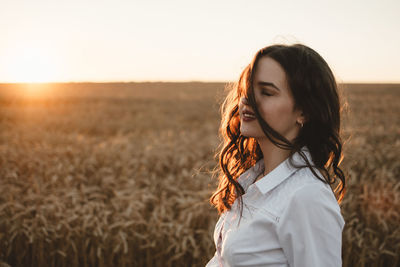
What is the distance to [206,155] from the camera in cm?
711

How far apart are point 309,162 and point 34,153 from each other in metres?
5.73

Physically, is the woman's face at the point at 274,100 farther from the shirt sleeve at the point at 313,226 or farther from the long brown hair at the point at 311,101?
the shirt sleeve at the point at 313,226

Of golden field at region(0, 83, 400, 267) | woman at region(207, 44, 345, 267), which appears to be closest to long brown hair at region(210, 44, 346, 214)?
woman at region(207, 44, 345, 267)

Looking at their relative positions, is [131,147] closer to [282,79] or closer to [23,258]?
[23,258]

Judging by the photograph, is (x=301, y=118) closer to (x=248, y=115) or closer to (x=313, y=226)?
(x=248, y=115)

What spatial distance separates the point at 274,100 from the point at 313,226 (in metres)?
0.59

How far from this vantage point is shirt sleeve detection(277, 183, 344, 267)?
48.2 inches

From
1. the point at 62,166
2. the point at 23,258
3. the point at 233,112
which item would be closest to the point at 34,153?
the point at 62,166

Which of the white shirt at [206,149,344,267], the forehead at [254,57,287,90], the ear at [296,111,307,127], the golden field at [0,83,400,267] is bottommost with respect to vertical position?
the golden field at [0,83,400,267]

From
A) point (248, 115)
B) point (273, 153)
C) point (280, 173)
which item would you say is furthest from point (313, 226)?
point (248, 115)

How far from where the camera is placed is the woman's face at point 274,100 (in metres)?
1.45

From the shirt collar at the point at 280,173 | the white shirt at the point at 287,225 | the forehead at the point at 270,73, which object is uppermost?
the forehead at the point at 270,73

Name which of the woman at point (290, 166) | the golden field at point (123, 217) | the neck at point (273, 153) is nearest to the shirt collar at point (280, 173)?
the woman at point (290, 166)

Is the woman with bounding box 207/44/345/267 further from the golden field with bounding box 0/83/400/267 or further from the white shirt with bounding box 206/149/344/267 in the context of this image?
the golden field with bounding box 0/83/400/267
